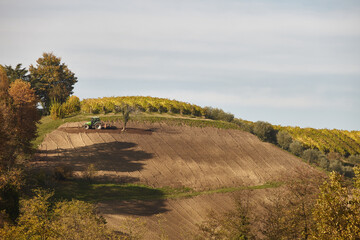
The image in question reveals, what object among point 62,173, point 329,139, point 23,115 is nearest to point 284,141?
point 329,139

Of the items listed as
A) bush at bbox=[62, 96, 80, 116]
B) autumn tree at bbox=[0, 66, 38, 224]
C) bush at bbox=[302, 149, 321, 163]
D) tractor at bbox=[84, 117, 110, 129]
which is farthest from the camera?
bush at bbox=[302, 149, 321, 163]

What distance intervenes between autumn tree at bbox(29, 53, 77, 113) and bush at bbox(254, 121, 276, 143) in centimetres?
3699

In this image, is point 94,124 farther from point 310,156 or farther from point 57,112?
point 310,156

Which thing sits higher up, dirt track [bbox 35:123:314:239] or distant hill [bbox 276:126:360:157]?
distant hill [bbox 276:126:360:157]

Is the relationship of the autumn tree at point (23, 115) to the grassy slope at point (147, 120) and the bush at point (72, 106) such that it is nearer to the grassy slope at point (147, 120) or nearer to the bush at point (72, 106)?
the grassy slope at point (147, 120)

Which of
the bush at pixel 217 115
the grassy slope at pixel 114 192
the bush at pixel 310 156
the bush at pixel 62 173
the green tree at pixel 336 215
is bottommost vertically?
the grassy slope at pixel 114 192

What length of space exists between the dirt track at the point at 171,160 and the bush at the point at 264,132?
4.12m

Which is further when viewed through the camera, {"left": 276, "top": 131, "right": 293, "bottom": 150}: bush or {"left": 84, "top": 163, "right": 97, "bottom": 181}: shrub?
{"left": 276, "top": 131, "right": 293, "bottom": 150}: bush

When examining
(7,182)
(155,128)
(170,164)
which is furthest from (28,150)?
(155,128)

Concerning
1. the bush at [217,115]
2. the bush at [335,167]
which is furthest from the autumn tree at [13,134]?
the bush at [335,167]

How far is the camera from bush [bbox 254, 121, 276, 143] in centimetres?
6775

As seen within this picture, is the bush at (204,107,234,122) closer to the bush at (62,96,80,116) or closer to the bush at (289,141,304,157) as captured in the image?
the bush at (289,141,304,157)

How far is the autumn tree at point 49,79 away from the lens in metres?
69.0

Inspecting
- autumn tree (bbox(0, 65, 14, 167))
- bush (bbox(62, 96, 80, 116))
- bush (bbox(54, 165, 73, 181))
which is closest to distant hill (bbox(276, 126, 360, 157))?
bush (bbox(62, 96, 80, 116))
